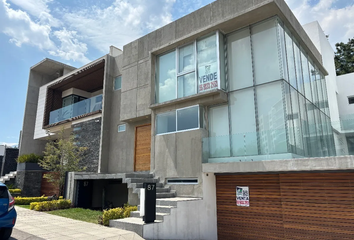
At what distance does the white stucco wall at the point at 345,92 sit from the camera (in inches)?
794

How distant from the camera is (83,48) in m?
11.4

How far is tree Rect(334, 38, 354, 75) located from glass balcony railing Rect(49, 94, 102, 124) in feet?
90.7

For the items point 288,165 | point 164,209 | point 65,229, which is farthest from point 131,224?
point 288,165

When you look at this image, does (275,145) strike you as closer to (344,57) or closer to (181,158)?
(181,158)

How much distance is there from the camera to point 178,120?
11680mm

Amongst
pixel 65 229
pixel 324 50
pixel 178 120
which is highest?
pixel 324 50

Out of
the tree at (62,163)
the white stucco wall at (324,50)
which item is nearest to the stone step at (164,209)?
the tree at (62,163)

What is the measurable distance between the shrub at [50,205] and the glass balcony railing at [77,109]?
607 cm

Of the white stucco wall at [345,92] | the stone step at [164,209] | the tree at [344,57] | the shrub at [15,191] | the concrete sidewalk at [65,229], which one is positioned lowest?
the concrete sidewalk at [65,229]

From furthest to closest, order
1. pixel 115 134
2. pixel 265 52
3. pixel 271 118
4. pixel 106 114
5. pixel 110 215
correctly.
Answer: pixel 106 114
pixel 115 134
pixel 265 52
pixel 271 118
pixel 110 215

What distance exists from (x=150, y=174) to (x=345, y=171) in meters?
7.09

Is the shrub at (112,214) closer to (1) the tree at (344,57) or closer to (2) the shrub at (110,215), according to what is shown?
(2) the shrub at (110,215)

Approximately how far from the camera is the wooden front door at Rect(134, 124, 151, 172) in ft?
44.9

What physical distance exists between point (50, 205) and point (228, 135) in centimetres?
839
